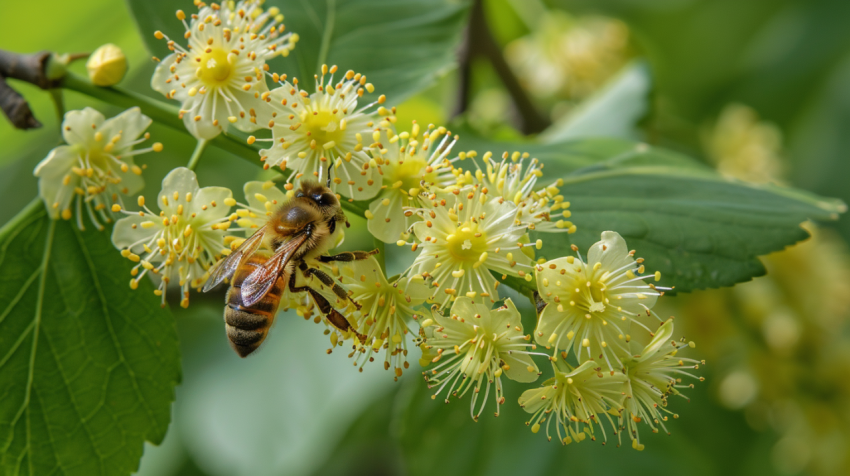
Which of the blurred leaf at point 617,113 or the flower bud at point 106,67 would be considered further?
the blurred leaf at point 617,113

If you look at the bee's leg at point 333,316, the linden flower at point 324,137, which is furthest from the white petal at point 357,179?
the bee's leg at point 333,316

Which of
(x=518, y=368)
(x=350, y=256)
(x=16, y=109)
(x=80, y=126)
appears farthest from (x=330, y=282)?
(x=16, y=109)

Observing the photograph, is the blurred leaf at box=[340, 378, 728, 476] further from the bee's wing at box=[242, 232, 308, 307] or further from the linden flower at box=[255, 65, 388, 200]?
the linden flower at box=[255, 65, 388, 200]

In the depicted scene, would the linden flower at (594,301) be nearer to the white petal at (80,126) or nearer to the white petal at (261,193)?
the white petal at (261,193)

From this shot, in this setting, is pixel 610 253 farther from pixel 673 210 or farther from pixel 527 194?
pixel 673 210

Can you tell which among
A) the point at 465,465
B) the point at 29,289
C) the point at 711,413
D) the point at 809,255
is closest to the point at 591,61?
the point at 809,255

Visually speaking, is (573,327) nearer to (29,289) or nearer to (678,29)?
(29,289)
